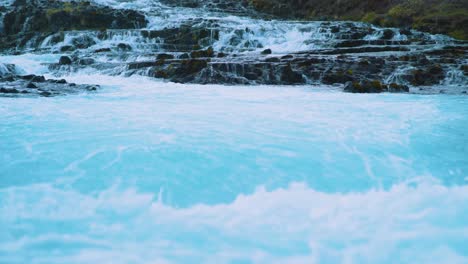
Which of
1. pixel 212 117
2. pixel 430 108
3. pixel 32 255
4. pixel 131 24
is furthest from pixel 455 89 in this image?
pixel 131 24

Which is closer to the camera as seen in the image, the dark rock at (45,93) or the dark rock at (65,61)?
the dark rock at (45,93)

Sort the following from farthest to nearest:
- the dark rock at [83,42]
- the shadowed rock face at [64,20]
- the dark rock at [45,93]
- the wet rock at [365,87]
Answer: the shadowed rock face at [64,20], the dark rock at [83,42], the wet rock at [365,87], the dark rock at [45,93]

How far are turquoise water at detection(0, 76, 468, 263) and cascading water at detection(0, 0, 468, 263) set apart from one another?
14 millimetres

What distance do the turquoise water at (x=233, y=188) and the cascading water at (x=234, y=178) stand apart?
0.04 feet

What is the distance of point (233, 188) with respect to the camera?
3471 millimetres

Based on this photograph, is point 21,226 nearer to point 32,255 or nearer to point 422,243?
point 32,255

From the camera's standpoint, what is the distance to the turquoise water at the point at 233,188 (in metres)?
2.60

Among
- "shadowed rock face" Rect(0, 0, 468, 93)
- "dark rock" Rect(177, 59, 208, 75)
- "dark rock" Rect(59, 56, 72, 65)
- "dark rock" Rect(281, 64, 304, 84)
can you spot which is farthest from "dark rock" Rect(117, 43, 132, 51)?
"dark rock" Rect(281, 64, 304, 84)

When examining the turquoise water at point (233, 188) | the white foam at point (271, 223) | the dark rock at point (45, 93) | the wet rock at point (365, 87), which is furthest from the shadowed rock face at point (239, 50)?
the white foam at point (271, 223)

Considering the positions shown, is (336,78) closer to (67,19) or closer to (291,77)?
(291,77)

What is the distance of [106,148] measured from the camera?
4.54m

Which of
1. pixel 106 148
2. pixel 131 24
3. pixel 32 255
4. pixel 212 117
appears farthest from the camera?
pixel 131 24

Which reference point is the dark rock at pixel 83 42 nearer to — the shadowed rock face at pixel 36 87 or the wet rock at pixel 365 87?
the shadowed rock face at pixel 36 87

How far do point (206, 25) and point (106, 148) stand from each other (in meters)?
18.6
